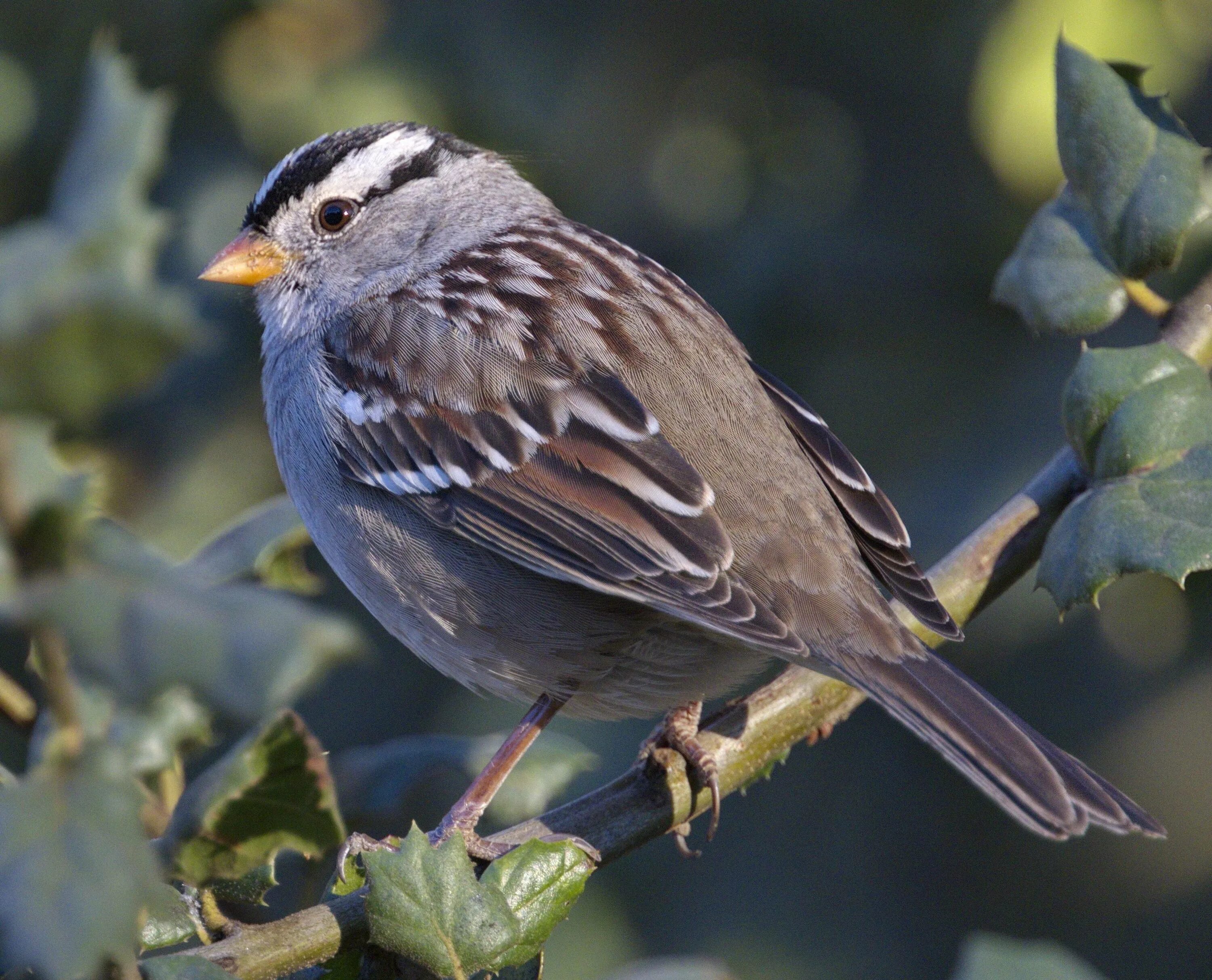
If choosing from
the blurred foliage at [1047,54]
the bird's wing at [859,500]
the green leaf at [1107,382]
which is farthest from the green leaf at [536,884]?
the blurred foliage at [1047,54]

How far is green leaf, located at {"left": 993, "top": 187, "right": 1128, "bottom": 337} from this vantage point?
201 cm

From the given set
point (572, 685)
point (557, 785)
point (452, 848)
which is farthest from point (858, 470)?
point (452, 848)

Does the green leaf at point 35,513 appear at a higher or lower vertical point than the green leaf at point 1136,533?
higher

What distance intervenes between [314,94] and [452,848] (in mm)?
2533

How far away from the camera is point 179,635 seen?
806 millimetres

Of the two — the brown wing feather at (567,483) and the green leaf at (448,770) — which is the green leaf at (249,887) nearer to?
the green leaf at (448,770)

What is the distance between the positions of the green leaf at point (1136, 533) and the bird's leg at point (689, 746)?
2.05 ft

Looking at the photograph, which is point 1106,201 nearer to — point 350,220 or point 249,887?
point 249,887

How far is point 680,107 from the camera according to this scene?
12.8ft

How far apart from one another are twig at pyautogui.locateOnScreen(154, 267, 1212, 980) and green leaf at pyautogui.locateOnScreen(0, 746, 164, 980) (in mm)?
1089

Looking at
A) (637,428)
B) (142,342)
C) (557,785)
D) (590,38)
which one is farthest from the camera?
(590,38)

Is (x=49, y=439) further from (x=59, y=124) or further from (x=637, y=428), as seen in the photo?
(x=59, y=124)

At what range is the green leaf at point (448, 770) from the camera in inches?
80.1

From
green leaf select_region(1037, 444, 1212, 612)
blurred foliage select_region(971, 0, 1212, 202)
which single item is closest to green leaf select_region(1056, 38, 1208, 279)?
green leaf select_region(1037, 444, 1212, 612)
